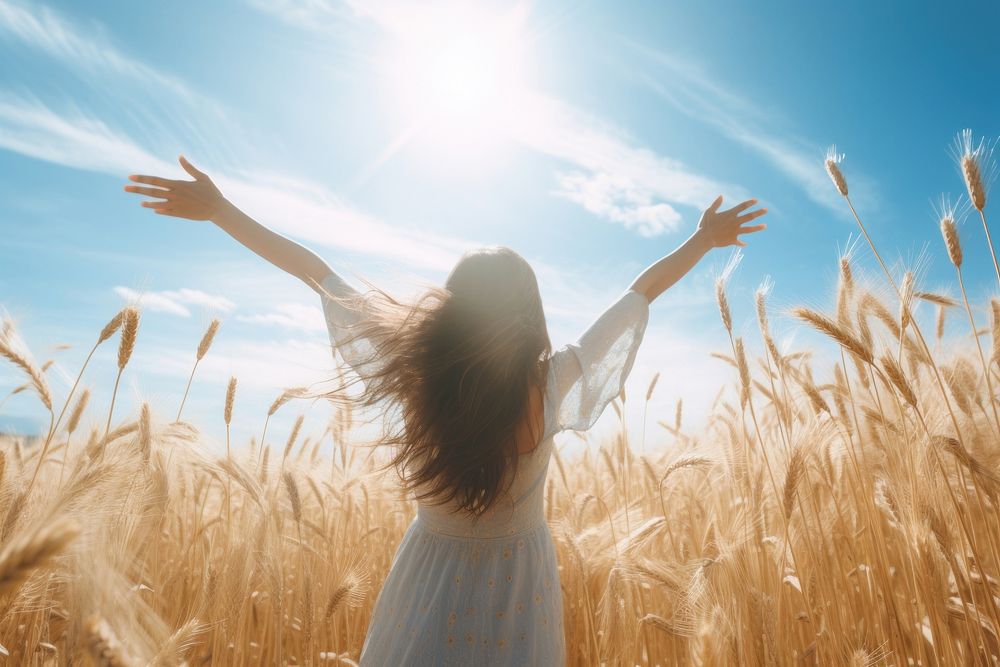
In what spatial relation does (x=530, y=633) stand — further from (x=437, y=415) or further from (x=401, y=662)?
(x=437, y=415)

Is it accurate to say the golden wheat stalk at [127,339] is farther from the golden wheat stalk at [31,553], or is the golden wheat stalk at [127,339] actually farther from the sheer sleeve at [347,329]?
the golden wheat stalk at [31,553]

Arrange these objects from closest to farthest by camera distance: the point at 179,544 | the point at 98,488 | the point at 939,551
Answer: the point at 98,488
the point at 939,551
the point at 179,544

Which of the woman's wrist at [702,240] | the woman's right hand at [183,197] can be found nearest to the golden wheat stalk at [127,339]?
the woman's right hand at [183,197]

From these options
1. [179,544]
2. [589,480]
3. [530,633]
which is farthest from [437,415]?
[589,480]

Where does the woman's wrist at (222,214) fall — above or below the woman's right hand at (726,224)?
below

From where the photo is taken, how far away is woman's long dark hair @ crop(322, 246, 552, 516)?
1.43 m

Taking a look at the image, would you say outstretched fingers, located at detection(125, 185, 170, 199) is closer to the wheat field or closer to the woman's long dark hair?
the wheat field

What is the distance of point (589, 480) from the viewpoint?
142 inches

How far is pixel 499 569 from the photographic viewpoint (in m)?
1.48

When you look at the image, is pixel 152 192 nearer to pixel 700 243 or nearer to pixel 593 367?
pixel 593 367

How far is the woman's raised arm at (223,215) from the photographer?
179 cm

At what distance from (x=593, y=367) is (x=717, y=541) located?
0.59m

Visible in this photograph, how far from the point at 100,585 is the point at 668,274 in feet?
5.50

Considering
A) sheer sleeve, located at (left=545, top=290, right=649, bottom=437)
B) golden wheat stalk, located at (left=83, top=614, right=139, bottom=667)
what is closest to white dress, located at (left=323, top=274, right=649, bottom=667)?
sheer sleeve, located at (left=545, top=290, right=649, bottom=437)
